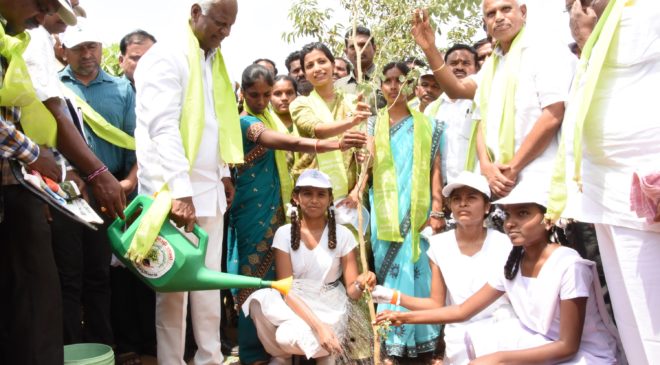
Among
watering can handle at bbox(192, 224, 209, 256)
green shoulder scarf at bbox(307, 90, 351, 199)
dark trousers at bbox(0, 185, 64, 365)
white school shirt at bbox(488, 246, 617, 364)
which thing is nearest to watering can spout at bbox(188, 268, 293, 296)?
watering can handle at bbox(192, 224, 209, 256)

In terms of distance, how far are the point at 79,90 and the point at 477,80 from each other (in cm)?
275

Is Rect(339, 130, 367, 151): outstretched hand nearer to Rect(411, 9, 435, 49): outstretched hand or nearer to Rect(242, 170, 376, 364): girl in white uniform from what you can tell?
Rect(242, 170, 376, 364): girl in white uniform

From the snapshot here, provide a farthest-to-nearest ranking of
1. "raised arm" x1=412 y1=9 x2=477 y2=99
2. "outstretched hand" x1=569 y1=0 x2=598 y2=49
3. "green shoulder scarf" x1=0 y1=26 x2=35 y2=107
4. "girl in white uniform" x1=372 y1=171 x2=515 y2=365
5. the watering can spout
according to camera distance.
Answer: "raised arm" x1=412 y1=9 x2=477 y2=99
"girl in white uniform" x1=372 y1=171 x2=515 y2=365
"outstretched hand" x1=569 y1=0 x2=598 y2=49
the watering can spout
"green shoulder scarf" x1=0 y1=26 x2=35 y2=107

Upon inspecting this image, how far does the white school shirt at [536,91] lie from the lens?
141 inches

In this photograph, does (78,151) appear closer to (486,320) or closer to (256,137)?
(256,137)

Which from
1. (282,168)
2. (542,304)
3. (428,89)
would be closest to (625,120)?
(542,304)

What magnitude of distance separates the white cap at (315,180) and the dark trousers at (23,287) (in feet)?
6.81

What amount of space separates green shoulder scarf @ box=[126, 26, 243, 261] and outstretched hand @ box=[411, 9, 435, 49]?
47.2 inches

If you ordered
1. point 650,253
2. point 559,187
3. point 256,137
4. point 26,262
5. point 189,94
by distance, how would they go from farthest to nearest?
point 256,137
point 189,94
point 559,187
point 650,253
point 26,262

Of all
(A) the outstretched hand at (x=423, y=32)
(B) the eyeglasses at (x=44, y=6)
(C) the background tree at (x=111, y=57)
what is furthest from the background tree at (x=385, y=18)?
(C) the background tree at (x=111, y=57)

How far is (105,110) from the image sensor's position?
4.45m

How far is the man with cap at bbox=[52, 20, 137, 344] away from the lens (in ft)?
12.8

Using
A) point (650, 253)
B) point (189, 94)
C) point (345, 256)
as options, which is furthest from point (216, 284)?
point (650, 253)

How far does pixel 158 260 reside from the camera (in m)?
3.00
